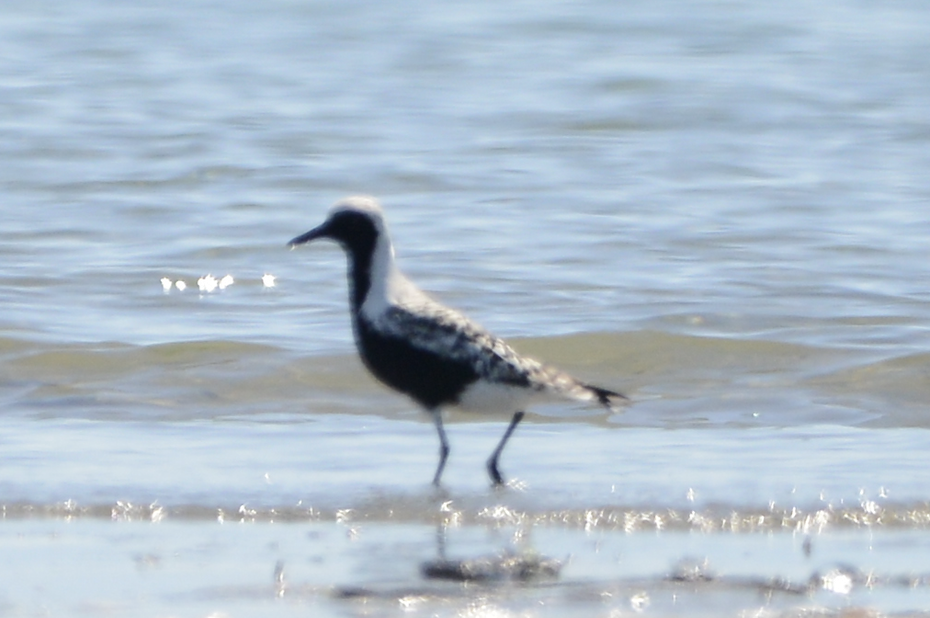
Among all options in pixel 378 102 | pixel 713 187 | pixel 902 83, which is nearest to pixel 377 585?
pixel 713 187

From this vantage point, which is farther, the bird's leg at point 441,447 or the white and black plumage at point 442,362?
the white and black plumage at point 442,362

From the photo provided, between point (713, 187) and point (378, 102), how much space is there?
5287mm

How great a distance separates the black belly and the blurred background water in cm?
33

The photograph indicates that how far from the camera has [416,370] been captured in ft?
24.1

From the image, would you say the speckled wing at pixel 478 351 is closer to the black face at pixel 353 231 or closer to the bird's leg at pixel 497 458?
the bird's leg at pixel 497 458

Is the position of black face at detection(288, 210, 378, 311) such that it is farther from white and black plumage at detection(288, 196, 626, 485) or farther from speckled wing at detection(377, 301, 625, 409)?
speckled wing at detection(377, 301, 625, 409)

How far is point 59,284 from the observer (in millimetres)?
11922

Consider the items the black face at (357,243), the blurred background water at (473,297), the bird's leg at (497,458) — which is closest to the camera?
the blurred background water at (473,297)

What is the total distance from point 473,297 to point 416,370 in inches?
174

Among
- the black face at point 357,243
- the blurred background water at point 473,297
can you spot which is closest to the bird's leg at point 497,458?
the blurred background water at point 473,297

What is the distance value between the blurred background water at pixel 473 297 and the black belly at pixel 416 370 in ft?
1.09

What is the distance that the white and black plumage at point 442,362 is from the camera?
728 cm

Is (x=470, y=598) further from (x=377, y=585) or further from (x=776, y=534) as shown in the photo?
(x=776, y=534)

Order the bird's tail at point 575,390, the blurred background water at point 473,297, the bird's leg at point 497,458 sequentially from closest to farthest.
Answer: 1. the blurred background water at point 473,297
2. the bird's leg at point 497,458
3. the bird's tail at point 575,390
